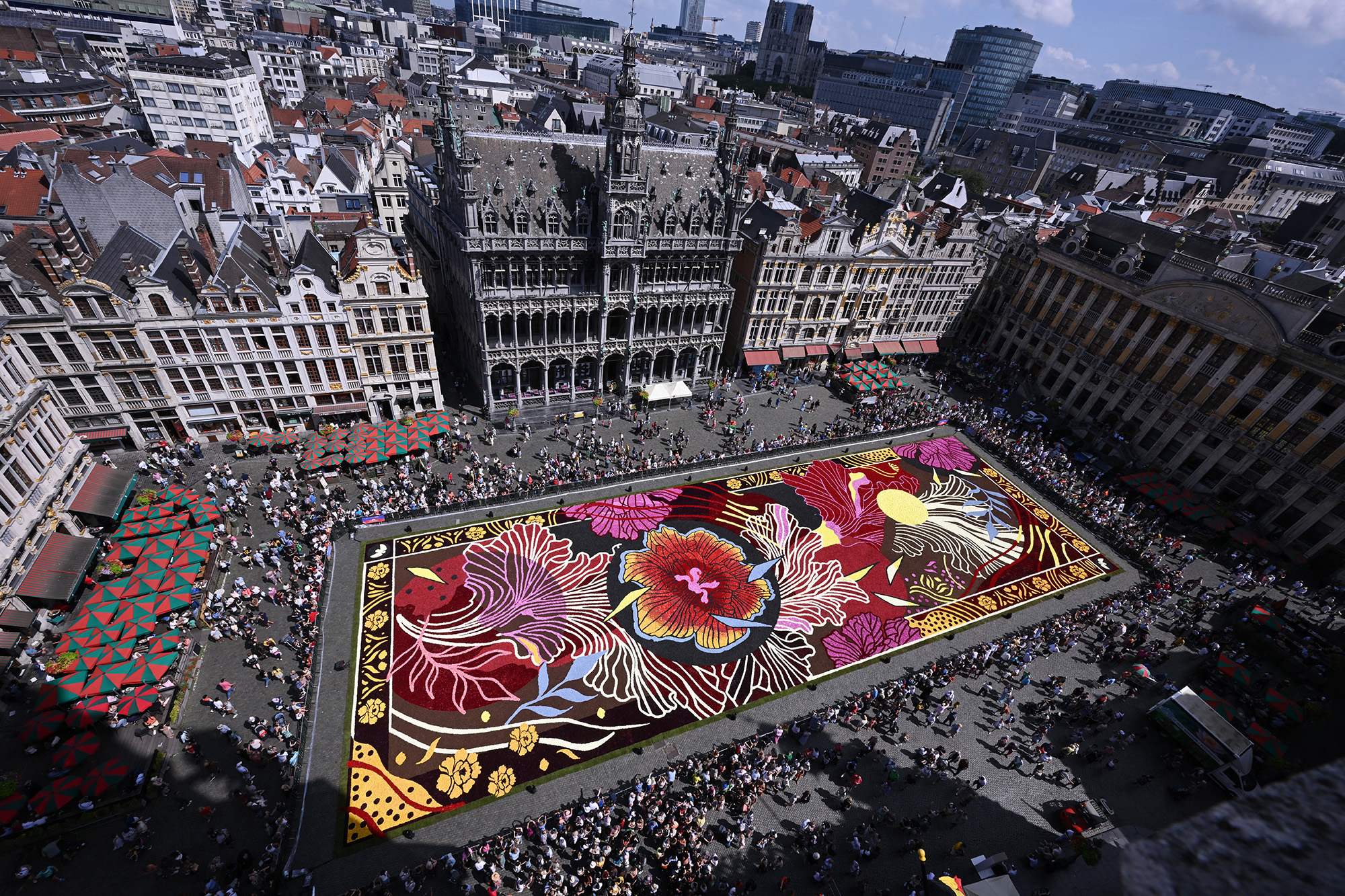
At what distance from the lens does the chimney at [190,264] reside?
43.1 metres

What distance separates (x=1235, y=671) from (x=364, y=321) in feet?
249

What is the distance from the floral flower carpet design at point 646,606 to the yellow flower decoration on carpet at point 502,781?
0.26 ft

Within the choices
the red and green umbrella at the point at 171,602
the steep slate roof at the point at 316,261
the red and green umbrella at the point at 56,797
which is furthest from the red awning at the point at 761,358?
the red and green umbrella at the point at 56,797

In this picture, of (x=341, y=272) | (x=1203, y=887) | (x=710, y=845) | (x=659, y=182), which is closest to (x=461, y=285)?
(x=341, y=272)

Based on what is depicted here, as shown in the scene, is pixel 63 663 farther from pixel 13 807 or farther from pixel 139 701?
pixel 13 807

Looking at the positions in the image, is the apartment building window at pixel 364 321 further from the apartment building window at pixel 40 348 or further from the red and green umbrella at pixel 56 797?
the red and green umbrella at pixel 56 797

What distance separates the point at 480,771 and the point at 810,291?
61.7 m

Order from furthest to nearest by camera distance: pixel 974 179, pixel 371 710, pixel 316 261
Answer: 1. pixel 974 179
2. pixel 316 261
3. pixel 371 710

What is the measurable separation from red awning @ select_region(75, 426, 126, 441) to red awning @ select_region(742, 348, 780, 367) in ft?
203

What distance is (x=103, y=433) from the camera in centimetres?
4609

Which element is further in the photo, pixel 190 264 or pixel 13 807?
pixel 190 264

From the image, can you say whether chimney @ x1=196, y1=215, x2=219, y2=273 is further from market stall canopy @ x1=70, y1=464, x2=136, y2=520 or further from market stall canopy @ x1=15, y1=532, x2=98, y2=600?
market stall canopy @ x1=15, y1=532, x2=98, y2=600

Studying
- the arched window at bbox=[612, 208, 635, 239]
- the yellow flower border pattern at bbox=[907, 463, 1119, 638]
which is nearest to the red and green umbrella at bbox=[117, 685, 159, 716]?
the arched window at bbox=[612, 208, 635, 239]

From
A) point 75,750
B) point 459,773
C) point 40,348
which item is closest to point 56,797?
point 75,750
